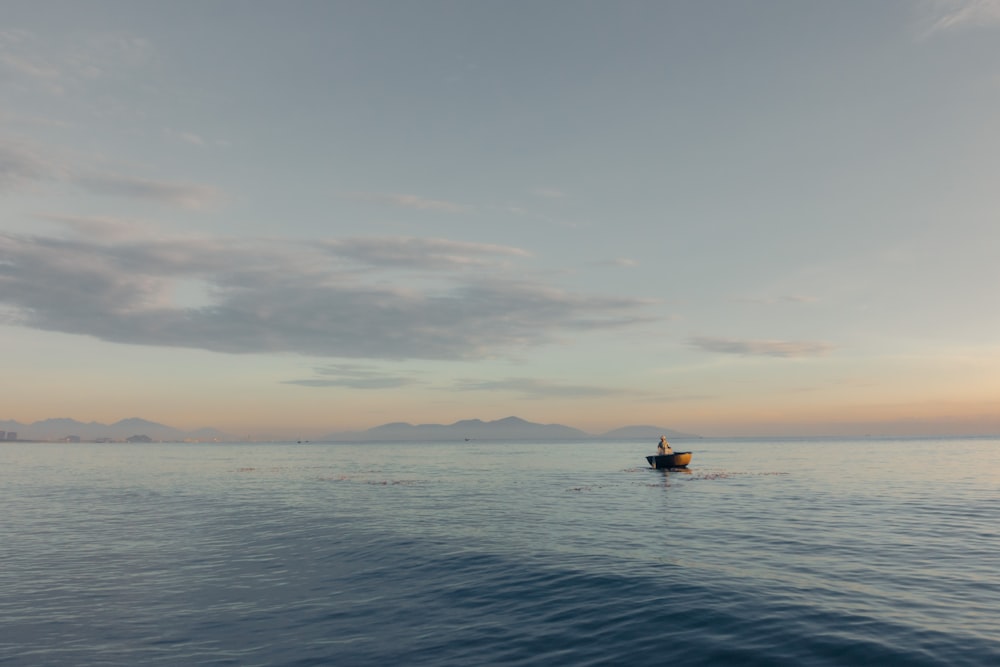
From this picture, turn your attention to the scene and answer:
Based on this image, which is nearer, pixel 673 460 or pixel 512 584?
pixel 512 584

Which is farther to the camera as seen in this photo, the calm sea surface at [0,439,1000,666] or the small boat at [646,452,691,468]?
the small boat at [646,452,691,468]

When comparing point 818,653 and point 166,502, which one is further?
point 166,502

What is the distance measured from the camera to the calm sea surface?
620 inches

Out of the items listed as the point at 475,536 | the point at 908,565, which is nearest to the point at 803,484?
the point at 908,565

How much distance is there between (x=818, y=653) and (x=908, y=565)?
13.0 meters

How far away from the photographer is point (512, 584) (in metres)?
22.2

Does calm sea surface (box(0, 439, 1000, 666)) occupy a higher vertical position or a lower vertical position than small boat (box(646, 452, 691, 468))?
lower

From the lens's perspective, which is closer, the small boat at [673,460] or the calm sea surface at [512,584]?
the calm sea surface at [512,584]

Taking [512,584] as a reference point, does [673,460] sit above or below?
above

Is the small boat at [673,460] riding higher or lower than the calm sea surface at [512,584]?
higher

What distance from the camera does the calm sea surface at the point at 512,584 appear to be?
1575cm

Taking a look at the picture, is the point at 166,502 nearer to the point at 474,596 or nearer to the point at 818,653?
the point at 474,596

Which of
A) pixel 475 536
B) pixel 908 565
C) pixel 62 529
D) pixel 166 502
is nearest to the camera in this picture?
pixel 908 565

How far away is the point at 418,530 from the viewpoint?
34.6 meters
